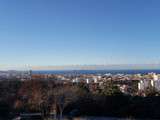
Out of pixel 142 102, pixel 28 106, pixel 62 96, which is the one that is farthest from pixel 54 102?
pixel 142 102

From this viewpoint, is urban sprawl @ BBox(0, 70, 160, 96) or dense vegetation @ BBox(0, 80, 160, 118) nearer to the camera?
dense vegetation @ BBox(0, 80, 160, 118)

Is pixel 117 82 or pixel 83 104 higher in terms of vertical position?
pixel 117 82

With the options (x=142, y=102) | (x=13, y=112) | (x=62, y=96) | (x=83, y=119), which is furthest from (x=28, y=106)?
(x=142, y=102)

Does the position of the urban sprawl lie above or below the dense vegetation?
above

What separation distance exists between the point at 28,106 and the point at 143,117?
213 inches

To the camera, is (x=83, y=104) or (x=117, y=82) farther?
(x=117, y=82)

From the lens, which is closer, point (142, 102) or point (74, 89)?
point (142, 102)

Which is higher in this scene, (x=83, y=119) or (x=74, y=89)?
(x=74, y=89)

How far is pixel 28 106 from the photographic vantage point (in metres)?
13.0

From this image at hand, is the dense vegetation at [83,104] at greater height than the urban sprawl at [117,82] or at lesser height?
lesser

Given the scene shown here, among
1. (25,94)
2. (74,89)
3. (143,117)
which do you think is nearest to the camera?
(143,117)

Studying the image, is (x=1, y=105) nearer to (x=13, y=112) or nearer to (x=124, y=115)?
(x=13, y=112)

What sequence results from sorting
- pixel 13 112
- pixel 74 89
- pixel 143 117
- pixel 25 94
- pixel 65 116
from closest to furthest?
pixel 143 117 < pixel 65 116 < pixel 13 112 < pixel 74 89 < pixel 25 94

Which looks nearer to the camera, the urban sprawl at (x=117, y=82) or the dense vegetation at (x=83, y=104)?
the dense vegetation at (x=83, y=104)
